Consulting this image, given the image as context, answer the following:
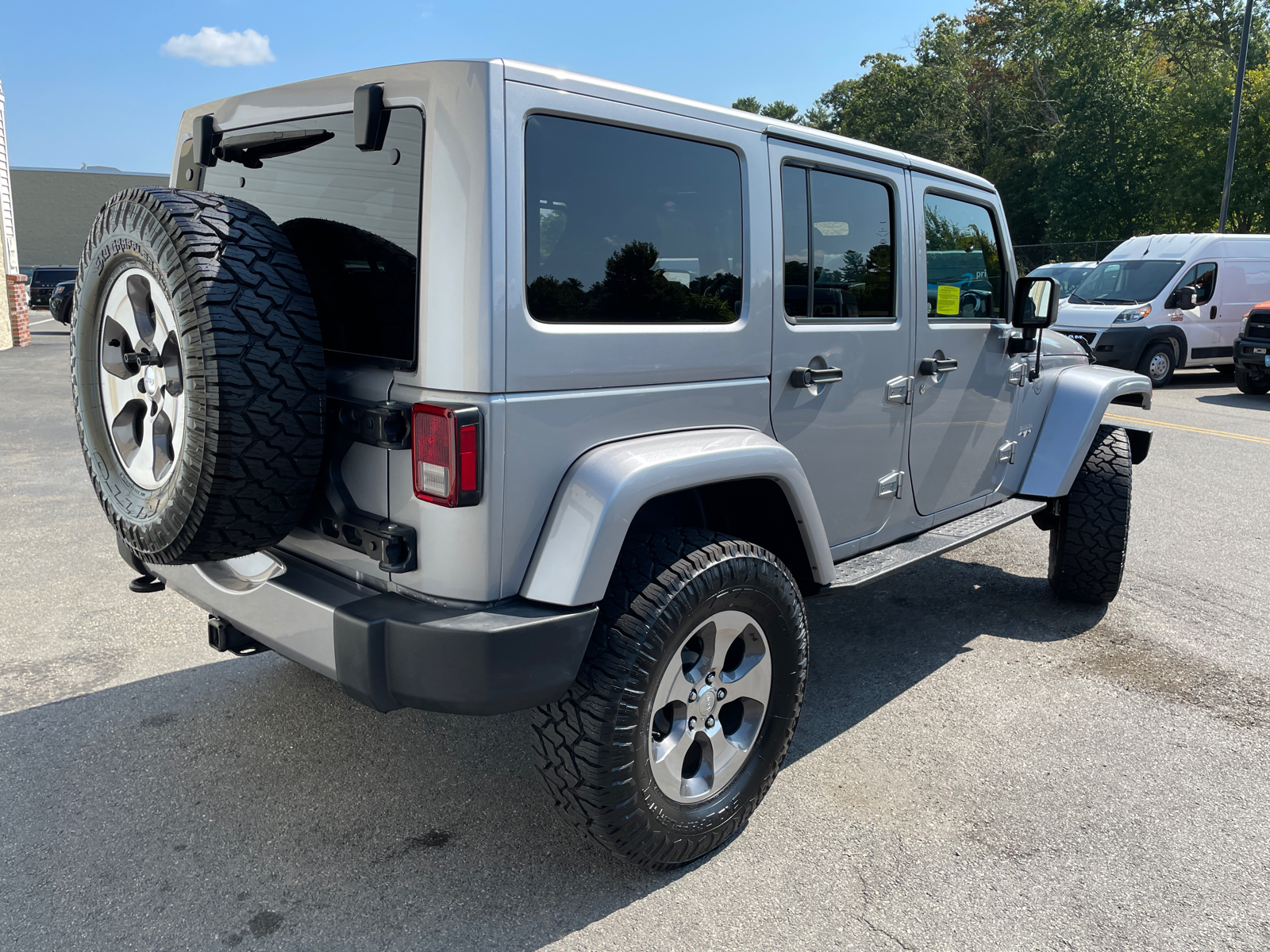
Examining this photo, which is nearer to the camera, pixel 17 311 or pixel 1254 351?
pixel 1254 351

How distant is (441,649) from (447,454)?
1.46 feet

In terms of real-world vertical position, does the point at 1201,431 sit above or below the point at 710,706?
above

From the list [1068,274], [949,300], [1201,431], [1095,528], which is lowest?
Result: [1095,528]

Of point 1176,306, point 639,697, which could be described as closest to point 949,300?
point 639,697

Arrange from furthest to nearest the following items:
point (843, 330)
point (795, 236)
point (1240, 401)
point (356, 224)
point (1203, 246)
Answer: point (1203, 246) → point (1240, 401) → point (843, 330) → point (795, 236) → point (356, 224)

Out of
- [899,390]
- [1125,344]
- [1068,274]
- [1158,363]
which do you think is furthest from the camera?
[1068,274]

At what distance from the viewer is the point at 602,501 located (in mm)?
2232

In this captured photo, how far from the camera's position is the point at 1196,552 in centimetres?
580

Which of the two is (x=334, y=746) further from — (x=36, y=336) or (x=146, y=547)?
(x=36, y=336)

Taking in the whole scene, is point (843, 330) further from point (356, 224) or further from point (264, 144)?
point (264, 144)

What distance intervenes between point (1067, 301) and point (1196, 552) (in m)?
11.8

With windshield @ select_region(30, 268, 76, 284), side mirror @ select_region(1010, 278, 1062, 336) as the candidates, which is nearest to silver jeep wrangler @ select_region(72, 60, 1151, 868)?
side mirror @ select_region(1010, 278, 1062, 336)

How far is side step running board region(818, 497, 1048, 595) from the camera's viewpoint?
3.21 m

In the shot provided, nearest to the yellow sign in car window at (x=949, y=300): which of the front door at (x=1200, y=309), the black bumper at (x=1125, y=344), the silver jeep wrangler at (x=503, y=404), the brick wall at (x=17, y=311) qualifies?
the silver jeep wrangler at (x=503, y=404)
